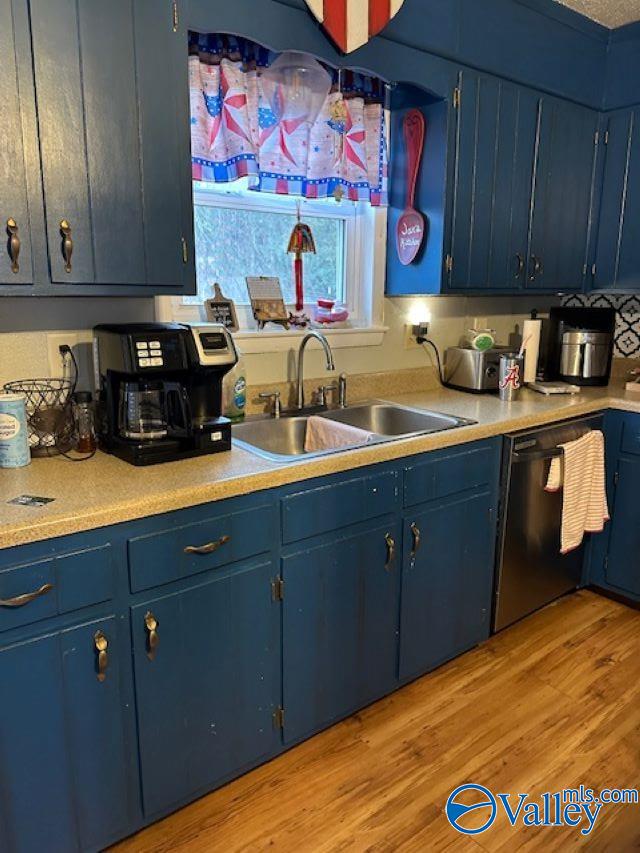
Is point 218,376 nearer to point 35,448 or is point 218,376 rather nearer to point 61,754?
point 35,448

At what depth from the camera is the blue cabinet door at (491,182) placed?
7.65ft

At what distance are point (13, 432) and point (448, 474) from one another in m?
1.30

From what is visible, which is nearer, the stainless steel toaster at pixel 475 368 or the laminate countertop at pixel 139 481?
the laminate countertop at pixel 139 481

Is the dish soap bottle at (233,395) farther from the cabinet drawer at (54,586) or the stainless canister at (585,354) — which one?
the stainless canister at (585,354)

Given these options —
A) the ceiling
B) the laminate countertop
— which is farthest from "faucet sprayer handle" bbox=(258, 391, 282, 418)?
the ceiling

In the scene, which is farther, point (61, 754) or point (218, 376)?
point (218, 376)

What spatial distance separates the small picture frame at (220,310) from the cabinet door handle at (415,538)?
2.99ft

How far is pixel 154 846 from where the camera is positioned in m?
1.56

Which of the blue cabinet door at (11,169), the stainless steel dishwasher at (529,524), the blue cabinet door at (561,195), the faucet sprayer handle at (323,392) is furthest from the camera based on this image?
the blue cabinet door at (561,195)

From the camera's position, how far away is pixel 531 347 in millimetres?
2779

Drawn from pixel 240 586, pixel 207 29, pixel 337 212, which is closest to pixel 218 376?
pixel 240 586

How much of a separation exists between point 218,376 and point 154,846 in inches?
48.6

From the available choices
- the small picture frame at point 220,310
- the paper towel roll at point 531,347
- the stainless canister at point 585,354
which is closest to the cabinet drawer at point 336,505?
the small picture frame at point 220,310

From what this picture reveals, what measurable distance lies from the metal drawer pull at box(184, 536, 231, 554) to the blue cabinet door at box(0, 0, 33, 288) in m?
→ 0.74
